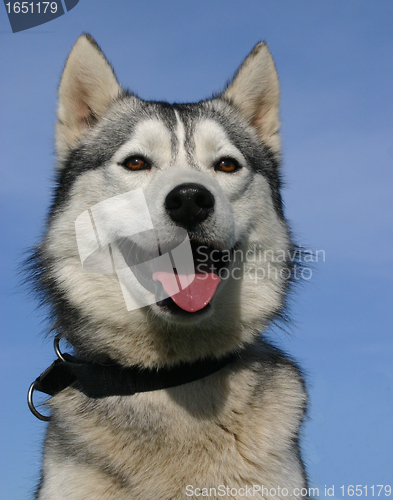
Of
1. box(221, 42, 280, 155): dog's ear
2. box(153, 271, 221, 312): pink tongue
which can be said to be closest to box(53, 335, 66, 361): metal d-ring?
box(153, 271, 221, 312): pink tongue

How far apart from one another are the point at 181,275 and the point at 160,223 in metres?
0.41

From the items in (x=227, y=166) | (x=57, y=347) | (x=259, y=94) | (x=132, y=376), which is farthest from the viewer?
(x=259, y=94)

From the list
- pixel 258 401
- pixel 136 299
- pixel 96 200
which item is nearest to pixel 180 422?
pixel 258 401

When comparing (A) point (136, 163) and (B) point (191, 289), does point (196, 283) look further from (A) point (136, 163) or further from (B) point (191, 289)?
(A) point (136, 163)

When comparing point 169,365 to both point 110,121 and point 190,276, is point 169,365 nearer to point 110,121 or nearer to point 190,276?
point 190,276

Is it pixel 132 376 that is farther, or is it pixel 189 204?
pixel 132 376

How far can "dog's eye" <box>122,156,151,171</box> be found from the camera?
13.7 feet

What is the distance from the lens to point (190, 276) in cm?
370

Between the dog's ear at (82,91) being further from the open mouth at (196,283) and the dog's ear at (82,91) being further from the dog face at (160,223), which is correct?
the open mouth at (196,283)

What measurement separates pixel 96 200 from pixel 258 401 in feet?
6.80


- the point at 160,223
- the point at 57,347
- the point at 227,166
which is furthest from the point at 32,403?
the point at 227,166

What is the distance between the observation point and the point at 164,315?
357 cm

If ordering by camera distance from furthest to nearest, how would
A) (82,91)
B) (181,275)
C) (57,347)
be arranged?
(82,91) → (57,347) → (181,275)

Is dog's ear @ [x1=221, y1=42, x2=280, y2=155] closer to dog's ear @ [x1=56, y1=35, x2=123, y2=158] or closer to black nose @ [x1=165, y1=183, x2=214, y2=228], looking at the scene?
dog's ear @ [x1=56, y1=35, x2=123, y2=158]
